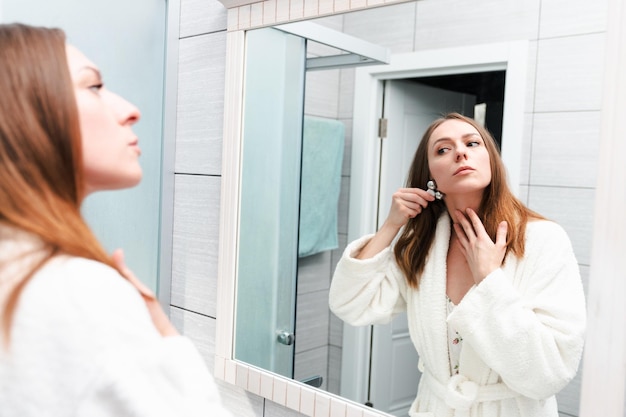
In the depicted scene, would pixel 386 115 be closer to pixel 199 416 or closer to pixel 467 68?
pixel 467 68

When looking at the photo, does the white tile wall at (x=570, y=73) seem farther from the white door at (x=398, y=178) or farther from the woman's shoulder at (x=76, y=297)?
the woman's shoulder at (x=76, y=297)

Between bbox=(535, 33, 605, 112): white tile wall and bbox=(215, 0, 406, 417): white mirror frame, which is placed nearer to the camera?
bbox=(535, 33, 605, 112): white tile wall

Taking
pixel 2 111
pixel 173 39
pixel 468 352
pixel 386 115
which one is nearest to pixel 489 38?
pixel 386 115

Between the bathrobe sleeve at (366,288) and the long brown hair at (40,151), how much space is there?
484mm

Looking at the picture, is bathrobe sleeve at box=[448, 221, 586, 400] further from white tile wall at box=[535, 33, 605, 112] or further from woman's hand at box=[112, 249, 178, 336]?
woman's hand at box=[112, 249, 178, 336]

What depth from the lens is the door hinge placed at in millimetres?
927

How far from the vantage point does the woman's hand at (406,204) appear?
91 centimetres

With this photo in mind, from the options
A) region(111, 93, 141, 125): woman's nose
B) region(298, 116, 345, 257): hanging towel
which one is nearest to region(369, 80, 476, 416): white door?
region(298, 116, 345, 257): hanging towel

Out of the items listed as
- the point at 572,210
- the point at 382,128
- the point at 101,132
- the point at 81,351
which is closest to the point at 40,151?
the point at 101,132

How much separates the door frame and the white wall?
0.53 meters

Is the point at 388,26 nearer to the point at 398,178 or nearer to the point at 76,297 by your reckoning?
the point at 398,178

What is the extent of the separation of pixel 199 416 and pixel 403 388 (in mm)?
458

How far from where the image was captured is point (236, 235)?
1223 mm

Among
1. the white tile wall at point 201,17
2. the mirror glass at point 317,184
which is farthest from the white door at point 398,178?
the white tile wall at point 201,17
